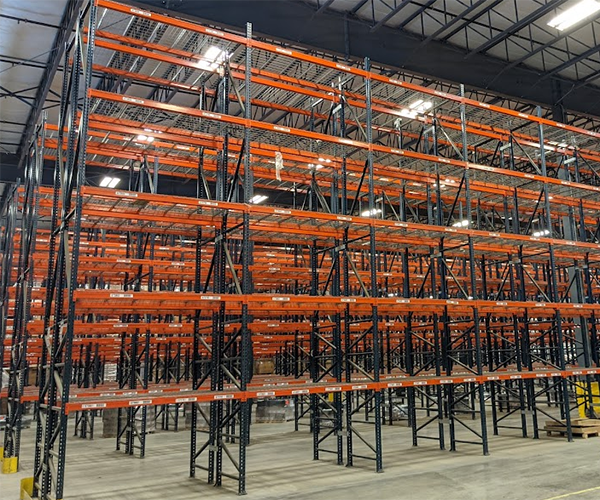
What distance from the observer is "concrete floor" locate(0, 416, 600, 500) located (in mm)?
9438

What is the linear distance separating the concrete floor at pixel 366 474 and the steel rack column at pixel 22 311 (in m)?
0.66

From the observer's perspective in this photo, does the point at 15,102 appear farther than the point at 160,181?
No

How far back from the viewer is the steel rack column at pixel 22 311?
40.1 ft

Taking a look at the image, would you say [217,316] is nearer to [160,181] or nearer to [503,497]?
[503,497]

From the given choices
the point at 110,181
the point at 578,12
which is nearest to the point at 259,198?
the point at 110,181

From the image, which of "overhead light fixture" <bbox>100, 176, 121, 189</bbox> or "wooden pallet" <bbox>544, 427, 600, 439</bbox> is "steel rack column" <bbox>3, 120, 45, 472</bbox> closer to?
"overhead light fixture" <bbox>100, 176, 121, 189</bbox>

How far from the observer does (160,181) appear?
21.1 metres

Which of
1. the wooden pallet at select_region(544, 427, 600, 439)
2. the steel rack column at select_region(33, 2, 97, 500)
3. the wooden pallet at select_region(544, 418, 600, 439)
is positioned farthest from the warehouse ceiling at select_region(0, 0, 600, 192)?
the wooden pallet at select_region(544, 427, 600, 439)

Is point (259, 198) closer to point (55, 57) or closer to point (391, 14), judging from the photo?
point (55, 57)

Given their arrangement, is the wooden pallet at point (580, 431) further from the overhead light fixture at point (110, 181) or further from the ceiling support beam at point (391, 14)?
the overhead light fixture at point (110, 181)

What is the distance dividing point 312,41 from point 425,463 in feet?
37.4

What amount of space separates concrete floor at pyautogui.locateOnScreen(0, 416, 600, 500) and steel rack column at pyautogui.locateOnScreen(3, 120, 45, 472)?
25.8 inches

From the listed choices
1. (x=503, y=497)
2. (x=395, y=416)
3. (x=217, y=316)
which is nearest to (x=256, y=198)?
(x=395, y=416)

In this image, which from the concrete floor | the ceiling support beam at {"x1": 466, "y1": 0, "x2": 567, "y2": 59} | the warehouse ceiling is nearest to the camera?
the concrete floor
